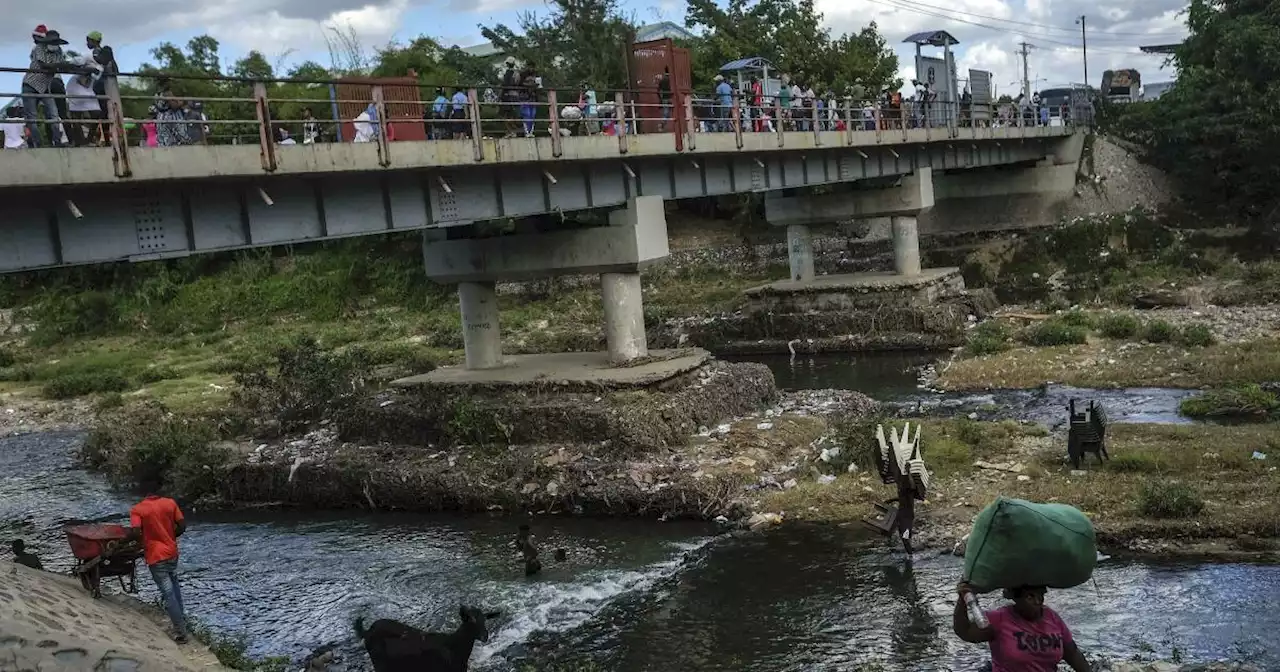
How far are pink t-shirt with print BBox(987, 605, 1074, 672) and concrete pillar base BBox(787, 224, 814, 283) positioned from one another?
111ft

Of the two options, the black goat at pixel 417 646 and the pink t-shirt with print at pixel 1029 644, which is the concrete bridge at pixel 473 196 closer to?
the black goat at pixel 417 646

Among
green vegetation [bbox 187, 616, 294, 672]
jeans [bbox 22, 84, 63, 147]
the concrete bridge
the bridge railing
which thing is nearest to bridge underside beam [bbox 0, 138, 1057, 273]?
the concrete bridge

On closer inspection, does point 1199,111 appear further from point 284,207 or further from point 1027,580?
point 1027,580

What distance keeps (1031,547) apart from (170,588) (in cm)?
1033

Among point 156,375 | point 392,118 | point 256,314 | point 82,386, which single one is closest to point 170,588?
point 392,118

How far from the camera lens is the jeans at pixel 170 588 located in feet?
41.1

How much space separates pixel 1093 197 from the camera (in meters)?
50.4

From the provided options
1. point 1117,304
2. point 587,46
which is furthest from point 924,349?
point 587,46

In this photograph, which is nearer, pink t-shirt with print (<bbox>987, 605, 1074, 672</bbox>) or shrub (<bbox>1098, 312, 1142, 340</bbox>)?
pink t-shirt with print (<bbox>987, 605, 1074, 672</bbox>)

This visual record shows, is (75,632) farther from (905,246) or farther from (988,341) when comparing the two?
(905,246)

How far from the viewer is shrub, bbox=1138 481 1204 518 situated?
1455 centimetres

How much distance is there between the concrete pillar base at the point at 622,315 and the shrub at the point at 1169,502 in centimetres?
1188

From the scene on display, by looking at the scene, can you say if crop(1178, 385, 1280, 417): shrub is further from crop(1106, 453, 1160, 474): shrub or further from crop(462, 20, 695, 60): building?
crop(462, 20, 695, 60): building

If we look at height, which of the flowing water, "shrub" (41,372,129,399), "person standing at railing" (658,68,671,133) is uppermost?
"person standing at railing" (658,68,671,133)
